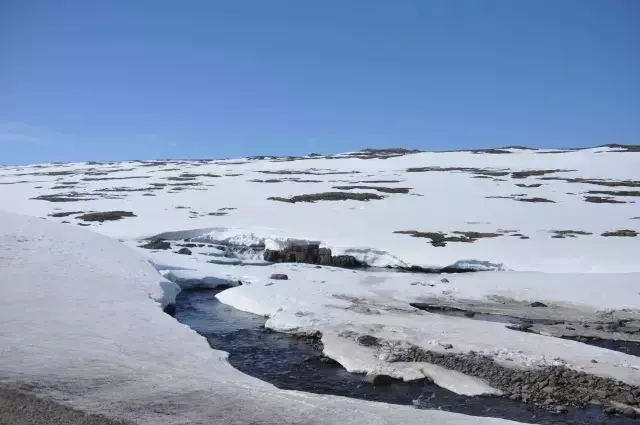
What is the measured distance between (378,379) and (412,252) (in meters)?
14.5

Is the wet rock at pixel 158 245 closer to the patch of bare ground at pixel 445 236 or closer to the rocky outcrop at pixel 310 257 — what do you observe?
the rocky outcrop at pixel 310 257

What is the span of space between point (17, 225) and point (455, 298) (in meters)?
18.5

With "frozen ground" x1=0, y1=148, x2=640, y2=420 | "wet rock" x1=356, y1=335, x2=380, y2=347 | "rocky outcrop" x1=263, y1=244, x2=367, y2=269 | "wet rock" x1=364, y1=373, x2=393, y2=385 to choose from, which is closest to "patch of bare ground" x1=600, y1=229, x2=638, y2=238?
"frozen ground" x1=0, y1=148, x2=640, y2=420

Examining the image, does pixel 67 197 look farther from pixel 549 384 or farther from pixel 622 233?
pixel 549 384

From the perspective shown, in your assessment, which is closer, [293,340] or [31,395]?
[31,395]

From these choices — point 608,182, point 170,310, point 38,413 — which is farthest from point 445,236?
point 608,182

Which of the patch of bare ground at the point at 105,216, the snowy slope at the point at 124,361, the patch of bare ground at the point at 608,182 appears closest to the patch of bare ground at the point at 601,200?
the patch of bare ground at the point at 608,182

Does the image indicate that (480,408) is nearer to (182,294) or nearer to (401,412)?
(401,412)

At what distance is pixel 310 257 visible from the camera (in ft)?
85.7

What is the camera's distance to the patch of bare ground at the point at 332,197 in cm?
4408

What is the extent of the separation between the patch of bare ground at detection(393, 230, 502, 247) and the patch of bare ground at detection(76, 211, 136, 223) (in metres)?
A: 20.3

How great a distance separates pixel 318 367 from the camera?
12.5m

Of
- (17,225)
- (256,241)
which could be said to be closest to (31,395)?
(17,225)

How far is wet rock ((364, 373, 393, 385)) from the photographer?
11477 millimetres
